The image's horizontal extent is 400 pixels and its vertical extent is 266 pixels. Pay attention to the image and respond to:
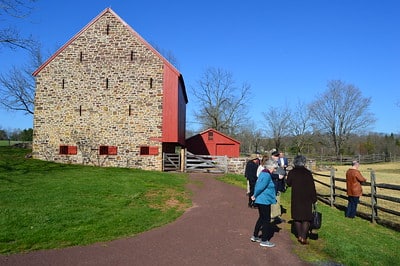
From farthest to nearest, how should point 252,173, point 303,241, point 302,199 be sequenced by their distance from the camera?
point 252,173, point 302,199, point 303,241

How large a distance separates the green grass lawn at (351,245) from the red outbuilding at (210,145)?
80.5 feet

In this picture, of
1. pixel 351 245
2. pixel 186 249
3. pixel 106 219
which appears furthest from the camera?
pixel 106 219

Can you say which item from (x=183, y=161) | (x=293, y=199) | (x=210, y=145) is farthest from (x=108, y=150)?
(x=293, y=199)

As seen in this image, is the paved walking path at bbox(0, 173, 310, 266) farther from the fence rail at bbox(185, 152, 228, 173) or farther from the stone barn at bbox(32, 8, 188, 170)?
the stone barn at bbox(32, 8, 188, 170)

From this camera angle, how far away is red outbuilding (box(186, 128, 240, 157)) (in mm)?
35344

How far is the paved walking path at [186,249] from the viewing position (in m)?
6.26

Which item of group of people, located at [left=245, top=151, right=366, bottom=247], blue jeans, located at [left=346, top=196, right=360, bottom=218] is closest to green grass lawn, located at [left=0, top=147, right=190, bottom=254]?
group of people, located at [left=245, top=151, right=366, bottom=247]

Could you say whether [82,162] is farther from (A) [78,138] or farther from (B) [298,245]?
(B) [298,245]

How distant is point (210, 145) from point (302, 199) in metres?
27.5

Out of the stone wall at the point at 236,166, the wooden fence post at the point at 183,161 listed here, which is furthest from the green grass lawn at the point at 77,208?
the stone wall at the point at 236,166

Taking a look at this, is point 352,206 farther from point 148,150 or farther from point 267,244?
point 148,150

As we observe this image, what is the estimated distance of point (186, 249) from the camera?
707 cm

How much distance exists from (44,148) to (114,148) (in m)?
Answer: 4.87

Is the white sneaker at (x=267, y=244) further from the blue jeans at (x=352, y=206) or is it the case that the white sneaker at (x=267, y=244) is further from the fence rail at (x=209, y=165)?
the fence rail at (x=209, y=165)
